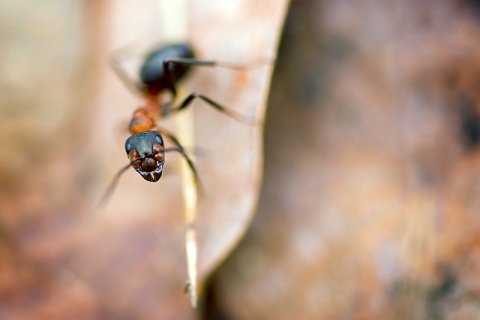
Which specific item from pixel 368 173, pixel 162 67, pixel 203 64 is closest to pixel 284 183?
pixel 368 173

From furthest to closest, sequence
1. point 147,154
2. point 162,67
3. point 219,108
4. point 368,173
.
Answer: point 162,67 < point 219,108 < point 368,173 < point 147,154

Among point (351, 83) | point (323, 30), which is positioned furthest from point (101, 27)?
point (351, 83)

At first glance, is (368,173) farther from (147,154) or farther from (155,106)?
(155,106)

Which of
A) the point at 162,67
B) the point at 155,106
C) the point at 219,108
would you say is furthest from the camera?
the point at 155,106

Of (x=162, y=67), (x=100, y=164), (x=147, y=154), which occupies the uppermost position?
(x=162, y=67)

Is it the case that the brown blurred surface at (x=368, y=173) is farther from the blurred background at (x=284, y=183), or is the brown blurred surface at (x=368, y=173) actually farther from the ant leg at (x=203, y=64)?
the ant leg at (x=203, y=64)

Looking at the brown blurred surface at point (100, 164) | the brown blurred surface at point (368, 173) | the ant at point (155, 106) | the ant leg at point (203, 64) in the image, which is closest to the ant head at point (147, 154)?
the ant at point (155, 106)

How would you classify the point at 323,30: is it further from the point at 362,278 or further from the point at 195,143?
the point at 362,278
